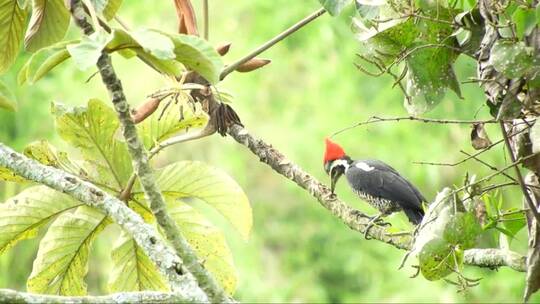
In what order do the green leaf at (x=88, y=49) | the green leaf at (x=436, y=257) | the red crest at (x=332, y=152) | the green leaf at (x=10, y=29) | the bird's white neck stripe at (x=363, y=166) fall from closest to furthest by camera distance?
the green leaf at (x=88, y=49), the green leaf at (x=436, y=257), the green leaf at (x=10, y=29), the red crest at (x=332, y=152), the bird's white neck stripe at (x=363, y=166)

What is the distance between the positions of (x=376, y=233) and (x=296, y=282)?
5.83 m

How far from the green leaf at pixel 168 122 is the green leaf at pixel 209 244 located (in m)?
0.15

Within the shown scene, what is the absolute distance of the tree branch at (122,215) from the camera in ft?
4.10

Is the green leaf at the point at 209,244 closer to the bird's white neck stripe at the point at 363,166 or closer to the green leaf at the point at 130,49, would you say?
the green leaf at the point at 130,49

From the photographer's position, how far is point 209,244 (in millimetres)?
1860

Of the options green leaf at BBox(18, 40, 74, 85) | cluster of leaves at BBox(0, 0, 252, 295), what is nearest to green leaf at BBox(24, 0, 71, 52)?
cluster of leaves at BBox(0, 0, 252, 295)

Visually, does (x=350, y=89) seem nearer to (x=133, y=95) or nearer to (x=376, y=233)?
(x=133, y=95)

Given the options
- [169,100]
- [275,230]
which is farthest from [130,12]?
[169,100]

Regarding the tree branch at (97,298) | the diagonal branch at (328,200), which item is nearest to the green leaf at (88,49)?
the tree branch at (97,298)

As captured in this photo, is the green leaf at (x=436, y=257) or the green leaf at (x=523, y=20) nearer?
the green leaf at (x=523, y=20)

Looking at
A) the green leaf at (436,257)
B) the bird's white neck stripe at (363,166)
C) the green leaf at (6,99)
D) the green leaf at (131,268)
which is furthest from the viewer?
the bird's white neck stripe at (363,166)

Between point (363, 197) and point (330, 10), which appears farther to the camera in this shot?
point (363, 197)

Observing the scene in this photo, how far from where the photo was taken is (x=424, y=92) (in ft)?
4.68

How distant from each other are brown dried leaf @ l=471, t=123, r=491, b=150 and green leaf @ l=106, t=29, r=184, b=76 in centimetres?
45
